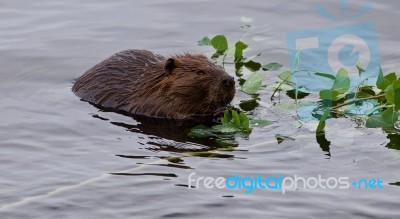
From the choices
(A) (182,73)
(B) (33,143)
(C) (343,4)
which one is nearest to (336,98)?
(A) (182,73)

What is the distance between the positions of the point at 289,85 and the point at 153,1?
2899mm

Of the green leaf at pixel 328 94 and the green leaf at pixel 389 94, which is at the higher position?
the green leaf at pixel 328 94

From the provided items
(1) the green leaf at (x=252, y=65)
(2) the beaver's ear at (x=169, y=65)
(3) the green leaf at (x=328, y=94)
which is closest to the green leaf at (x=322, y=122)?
(3) the green leaf at (x=328, y=94)

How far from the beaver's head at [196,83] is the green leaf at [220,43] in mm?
786

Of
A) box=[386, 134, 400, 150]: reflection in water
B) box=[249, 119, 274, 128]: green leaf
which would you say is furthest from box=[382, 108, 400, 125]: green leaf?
box=[249, 119, 274, 128]: green leaf

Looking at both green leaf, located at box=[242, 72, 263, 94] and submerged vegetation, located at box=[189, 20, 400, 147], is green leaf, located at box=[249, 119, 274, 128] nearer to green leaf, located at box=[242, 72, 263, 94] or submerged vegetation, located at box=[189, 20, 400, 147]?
submerged vegetation, located at box=[189, 20, 400, 147]

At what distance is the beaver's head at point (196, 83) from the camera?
7.62 metres

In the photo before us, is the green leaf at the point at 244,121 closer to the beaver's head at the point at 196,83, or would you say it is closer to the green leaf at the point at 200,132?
the green leaf at the point at 200,132

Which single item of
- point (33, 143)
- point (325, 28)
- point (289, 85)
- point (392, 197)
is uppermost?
point (325, 28)

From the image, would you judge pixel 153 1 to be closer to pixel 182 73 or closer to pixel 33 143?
pixel 182 73

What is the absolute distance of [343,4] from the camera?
10289 millimetres

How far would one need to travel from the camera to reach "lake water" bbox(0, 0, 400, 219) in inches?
233

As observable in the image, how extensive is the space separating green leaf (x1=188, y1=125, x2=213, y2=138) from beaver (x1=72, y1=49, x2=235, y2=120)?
38 centimetres

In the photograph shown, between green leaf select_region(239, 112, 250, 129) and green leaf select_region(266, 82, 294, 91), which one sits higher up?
green leaf select_region(266, 82, 294, 91)
